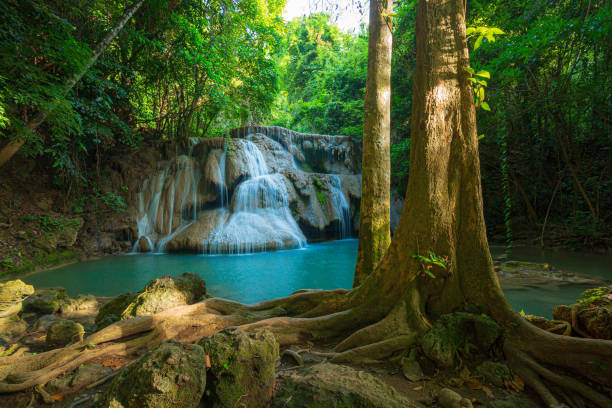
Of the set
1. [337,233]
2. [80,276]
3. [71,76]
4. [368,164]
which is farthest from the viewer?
[337,233]

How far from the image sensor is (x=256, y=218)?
10797 millimetres

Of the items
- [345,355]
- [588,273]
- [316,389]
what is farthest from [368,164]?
[588,273]

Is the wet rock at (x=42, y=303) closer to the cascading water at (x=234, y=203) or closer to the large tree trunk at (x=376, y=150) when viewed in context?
the large tree trunk at (x=376, y=150)

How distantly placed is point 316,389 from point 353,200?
41.9ft

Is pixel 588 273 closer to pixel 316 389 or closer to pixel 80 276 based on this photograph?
pixel 316 389

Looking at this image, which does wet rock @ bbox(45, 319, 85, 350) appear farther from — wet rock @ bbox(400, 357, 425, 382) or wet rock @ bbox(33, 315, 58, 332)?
wet rock @ bbox(400, 357, 425, 382)

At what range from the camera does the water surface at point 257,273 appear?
14.5ft

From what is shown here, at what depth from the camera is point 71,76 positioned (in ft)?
19.3

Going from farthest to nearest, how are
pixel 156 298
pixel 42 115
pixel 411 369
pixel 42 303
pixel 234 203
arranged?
1. pixel 234 203
2. pixel 42 115
3. pixel 42 303
4. pixel 156 298
5. pixel 411 369

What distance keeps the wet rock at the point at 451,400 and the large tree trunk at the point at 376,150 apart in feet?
5.07

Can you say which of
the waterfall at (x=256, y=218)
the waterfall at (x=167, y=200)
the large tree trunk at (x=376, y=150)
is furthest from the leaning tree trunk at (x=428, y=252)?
the waterfall at (x=167, y=200)

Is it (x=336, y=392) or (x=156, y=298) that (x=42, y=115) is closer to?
(x=156, y=298)

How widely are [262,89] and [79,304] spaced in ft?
33.4

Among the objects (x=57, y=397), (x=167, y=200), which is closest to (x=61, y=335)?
(x=57, y=397)
